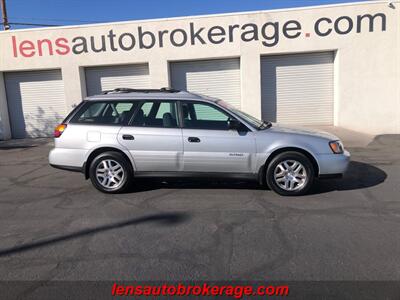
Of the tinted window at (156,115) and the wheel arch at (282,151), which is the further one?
the tinted window at (156,115)

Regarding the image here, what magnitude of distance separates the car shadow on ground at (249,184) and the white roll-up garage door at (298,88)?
6.42 metres

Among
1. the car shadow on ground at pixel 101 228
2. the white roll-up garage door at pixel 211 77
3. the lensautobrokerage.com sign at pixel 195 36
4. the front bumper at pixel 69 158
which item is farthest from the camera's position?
the white roll-up garage door at pixel 211 77

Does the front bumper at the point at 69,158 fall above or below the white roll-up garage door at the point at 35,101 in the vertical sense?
below

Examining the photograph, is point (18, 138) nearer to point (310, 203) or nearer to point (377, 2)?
point (310, 203)

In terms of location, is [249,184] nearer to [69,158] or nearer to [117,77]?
[69,158]

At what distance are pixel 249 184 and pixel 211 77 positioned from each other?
25.0 ft

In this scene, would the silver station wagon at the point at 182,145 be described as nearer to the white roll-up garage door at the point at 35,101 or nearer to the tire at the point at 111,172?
the tire at the point at 111,172

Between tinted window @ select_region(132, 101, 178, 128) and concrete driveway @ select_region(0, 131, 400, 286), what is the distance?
116cm

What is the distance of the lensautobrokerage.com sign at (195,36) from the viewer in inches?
460

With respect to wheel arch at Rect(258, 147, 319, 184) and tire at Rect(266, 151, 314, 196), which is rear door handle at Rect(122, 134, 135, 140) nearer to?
wheel arch at Rect(258, 147, 319, 184)

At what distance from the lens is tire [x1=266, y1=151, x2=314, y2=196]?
5.25 metres

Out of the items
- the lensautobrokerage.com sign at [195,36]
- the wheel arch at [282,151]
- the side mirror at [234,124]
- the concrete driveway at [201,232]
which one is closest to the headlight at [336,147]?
the wheel arch at [282,151]

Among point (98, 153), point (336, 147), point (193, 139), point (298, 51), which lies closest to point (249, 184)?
point (193, 139)

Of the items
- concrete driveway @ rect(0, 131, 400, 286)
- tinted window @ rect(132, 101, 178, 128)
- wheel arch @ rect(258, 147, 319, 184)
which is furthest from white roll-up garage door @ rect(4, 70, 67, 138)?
wheel arch @ rect(258, 147, 319, 184)
